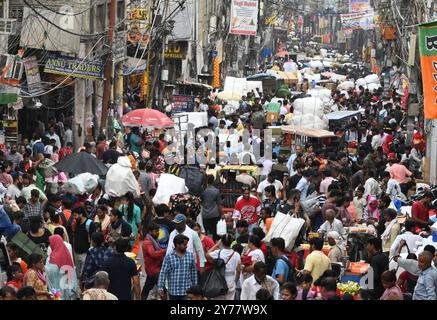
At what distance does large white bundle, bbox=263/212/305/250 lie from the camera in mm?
16969

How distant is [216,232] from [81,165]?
2.74 meters

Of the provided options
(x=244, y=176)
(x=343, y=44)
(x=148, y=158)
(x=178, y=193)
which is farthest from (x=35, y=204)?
(x=343, y=44)

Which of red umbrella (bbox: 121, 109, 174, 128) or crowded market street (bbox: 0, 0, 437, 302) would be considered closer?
crowded market street (bbox: 0, 0, 437, 302)

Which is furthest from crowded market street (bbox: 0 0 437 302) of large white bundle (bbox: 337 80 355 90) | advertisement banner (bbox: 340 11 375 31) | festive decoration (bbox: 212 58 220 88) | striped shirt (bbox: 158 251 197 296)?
advertisement banner (bbox: 340 11 375 31)

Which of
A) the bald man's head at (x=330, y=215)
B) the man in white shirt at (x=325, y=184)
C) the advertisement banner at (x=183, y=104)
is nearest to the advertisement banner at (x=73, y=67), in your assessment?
the advertisement banner at (x=183, y=104)

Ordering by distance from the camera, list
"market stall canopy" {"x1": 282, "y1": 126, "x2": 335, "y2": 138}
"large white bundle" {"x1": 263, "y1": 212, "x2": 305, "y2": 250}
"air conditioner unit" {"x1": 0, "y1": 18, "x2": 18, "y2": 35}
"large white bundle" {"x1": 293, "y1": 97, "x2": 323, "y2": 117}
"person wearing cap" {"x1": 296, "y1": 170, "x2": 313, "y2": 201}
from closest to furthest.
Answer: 1. "large white bundle" {"x1": 263, "y1": 212, "x2": 305, "y2": 250}
2. "person wearing cap" {"x1": 296, "y1": 170, "x2": 313, "y2": 201}
3. "air conditioner unit" {"x1": 0, "y1": 18, "x2": 18, "y2": 35}
4. "market stall canopy" {"x1": 282, "y1": 126, "x2": 335, "y2": 138}
5. "large white bundle" {"x1": 293, "y1": 97, "x2": 323, "y2": 117}

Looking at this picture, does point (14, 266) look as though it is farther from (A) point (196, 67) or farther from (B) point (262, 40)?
(B) point (262, 40)

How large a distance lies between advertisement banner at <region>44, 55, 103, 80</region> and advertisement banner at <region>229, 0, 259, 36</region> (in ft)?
86.7

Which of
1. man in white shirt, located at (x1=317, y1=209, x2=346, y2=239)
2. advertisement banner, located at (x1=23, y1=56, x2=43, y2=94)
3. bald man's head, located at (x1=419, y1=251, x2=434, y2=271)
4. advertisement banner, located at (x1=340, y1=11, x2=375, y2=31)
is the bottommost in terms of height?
man in white shirt, located at (x1=317, y1=209, x2=346, y2=239)

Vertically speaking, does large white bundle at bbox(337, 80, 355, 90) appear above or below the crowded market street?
below

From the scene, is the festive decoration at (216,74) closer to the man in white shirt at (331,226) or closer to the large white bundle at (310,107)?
the large white bundle at (310,107)

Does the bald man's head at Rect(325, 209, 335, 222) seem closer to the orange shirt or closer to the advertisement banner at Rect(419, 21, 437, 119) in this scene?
the advertisement banner at Rect(419, 21, 437, 119)

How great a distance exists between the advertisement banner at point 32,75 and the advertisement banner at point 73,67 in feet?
1.25

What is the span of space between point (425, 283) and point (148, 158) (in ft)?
41.2
